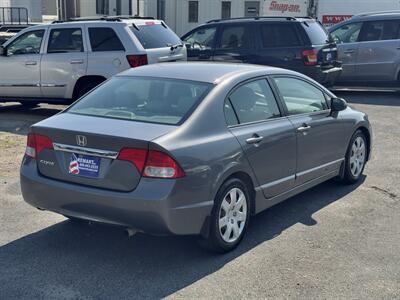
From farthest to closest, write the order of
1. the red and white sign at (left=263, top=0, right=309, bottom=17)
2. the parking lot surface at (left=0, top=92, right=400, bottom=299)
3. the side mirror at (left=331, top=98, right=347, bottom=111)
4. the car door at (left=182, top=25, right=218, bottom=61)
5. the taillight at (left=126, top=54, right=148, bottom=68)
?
1. the red and white sign at (left=263, top=0, right=309, bottom=17)
2. the car door at (left=182, top=25, right=218, bottom=61)
3. the taillight at (left=126, top=54, right=148, bottom=68)
4. the side mirror at (left=331, top=98, right=347, bottom=111)
5. the parking lot surface at (left=0, top=92, right=400, bottom=299)

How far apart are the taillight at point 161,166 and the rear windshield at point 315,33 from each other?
27.8ft

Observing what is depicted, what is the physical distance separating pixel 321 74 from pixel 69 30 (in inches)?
207

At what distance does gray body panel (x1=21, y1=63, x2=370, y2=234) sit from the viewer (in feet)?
13.2

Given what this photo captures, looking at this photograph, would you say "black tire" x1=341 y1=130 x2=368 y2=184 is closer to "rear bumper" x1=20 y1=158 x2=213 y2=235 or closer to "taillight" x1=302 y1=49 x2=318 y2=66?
"rear bumper" x1=20 y1=158 x2=213 y2=235

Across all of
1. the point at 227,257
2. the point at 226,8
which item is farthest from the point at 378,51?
the point at 226,8

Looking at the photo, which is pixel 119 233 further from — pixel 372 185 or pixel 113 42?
pixel 113 42

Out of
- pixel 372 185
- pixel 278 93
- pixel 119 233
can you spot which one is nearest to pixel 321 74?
pixel 372 185

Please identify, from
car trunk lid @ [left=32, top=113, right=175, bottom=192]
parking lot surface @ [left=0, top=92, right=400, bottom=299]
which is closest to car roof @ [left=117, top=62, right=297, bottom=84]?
car trunk lid @ [left=32, top=113, right=175, bottom=192]

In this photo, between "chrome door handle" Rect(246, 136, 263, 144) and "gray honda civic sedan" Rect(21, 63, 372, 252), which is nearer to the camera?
"gray honda civic sedan" Rect(21, 63, 372, 252)

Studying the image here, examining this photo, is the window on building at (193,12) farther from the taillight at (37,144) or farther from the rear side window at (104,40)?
the taillight at (37,144)

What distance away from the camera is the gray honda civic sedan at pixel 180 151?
159 inches

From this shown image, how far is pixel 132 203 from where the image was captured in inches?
158

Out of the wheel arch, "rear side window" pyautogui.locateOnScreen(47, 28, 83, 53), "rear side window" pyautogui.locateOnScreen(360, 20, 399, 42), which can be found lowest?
the wheel arch

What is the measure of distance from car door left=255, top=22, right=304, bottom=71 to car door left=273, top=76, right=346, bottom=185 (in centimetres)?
592
